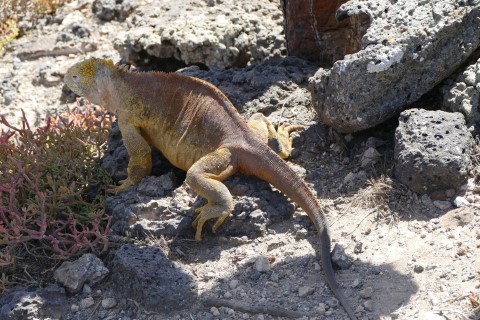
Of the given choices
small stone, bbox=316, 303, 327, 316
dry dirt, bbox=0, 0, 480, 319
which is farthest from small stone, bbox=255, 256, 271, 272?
small stone, bbox=316, 303, 327, 316

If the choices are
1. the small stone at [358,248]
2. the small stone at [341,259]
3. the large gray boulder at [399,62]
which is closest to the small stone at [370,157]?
the large gray boulder at [399,62]

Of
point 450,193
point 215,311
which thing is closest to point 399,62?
point 450,193

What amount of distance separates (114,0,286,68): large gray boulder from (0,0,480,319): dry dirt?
1.93m

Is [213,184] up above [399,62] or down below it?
below

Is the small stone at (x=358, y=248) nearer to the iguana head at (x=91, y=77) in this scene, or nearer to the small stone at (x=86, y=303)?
the small stone at (x=86, y=303)

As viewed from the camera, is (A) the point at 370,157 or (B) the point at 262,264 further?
(A) the point at 370,157

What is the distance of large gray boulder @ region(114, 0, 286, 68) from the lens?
803 centimetres

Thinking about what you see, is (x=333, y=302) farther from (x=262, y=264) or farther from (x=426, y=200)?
(x=426, y=200)

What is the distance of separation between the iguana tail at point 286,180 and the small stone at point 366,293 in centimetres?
47

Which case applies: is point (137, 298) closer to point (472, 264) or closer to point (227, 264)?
point (227, 264)

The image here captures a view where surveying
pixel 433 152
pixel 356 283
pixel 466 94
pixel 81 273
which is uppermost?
pixel 466 94

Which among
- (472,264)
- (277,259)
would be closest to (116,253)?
(277,259)

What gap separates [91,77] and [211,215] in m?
1.91

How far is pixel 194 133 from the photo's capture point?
6.37 meters
